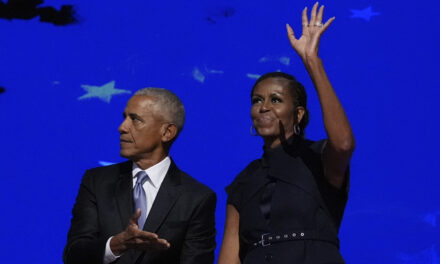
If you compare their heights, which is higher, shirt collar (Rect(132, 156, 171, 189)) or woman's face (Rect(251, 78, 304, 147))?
woman's face (Rect(251, 78, 304, 147))

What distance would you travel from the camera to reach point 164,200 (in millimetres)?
2775

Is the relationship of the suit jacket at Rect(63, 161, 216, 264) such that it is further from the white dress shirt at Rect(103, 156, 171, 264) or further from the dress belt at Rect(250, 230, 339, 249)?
the dress belt at Rect(250, 230, 339, 249)

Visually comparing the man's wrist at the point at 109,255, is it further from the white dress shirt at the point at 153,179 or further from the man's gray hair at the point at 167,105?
the man's gray hair at the point at 167,105

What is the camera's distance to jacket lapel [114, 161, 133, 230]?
8.97ft

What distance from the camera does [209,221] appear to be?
113 inches

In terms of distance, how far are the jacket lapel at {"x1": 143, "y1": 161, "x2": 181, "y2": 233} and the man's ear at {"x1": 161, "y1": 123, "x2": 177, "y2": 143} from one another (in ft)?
0.38

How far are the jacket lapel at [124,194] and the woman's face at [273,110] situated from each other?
1.88 feet

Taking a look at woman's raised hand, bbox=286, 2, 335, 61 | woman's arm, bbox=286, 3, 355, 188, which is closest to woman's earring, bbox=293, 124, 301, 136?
woman's arm, bbox=286, 3, 355, 188

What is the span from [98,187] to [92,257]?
11.9 inches

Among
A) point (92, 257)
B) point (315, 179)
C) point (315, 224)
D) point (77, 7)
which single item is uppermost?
point (77, 7)

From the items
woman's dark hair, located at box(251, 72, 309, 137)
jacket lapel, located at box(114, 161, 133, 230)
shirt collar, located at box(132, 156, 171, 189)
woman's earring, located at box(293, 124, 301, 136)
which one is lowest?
jacket lapel, located at box(114, 161, 133, 230)

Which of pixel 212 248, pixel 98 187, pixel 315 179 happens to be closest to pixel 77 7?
pixel 98 187

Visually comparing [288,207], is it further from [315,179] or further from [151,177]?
[151,177]

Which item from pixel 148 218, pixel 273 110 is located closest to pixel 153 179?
pixel 148 218
